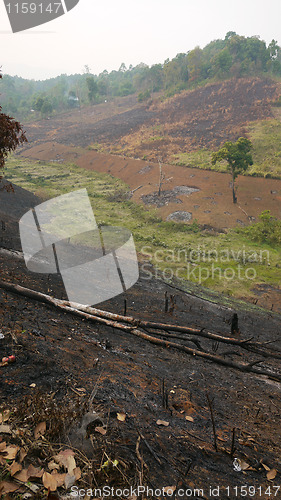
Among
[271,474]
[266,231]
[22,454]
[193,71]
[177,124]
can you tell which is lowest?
[266,231]

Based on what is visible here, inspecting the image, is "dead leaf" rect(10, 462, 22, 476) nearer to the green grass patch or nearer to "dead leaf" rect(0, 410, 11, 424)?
"dead leaf" rect(0, 410, 11, 424)

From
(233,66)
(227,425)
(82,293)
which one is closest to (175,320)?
(82,293)

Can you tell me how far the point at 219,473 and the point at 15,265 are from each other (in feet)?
25.6

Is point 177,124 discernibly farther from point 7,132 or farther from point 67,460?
point 67,460

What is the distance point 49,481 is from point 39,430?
0.48m

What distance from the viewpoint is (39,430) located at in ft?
7.59

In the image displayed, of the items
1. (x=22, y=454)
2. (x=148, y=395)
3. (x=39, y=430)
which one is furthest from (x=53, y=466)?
(x=148, y=395)

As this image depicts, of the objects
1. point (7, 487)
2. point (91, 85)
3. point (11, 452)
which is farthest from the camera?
point (91, 85)

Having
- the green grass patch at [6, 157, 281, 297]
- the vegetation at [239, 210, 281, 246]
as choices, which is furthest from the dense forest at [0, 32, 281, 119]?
the vegetation at [239, 210, 281, 246]

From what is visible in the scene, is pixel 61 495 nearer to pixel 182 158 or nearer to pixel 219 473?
pixel 219 473

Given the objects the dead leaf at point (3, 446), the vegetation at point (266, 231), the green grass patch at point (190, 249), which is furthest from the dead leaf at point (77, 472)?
the vegetation at point (266, 231)

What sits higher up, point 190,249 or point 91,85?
point 91,85

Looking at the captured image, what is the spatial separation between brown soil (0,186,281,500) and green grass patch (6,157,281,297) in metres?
9.46

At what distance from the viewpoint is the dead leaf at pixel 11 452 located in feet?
6.48
